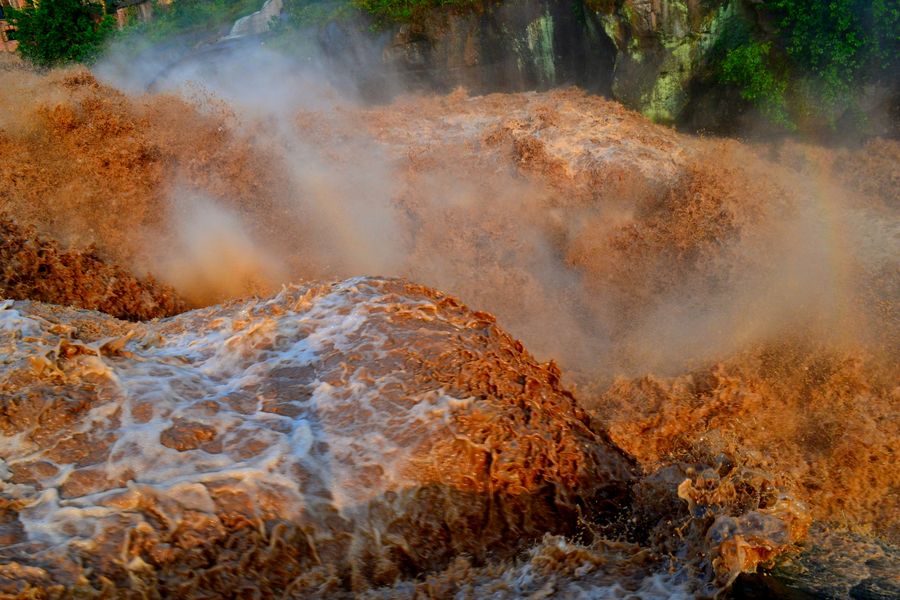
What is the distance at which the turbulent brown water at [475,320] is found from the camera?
11.8 ft

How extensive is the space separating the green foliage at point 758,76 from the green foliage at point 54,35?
1696 cm

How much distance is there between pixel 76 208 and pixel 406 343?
18.9ft

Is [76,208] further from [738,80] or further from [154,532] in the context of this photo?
[738,80]

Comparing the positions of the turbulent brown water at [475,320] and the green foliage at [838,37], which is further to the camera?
the green foliage at [838,37]

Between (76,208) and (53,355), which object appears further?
(76,208)

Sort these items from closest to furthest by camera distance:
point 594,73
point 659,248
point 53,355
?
1. point 53,355
2. point 659,248
3. point 594,73

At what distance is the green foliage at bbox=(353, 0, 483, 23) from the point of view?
12422 millimetres

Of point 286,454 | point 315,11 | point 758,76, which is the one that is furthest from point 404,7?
point 286,454

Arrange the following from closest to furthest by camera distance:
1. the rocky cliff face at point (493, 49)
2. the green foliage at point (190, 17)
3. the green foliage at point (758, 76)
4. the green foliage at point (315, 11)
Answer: the green foliage at point (758, 76), the rocky cliff face at point (493, 49), the green foliage at point (315, 11), the green foliage at point (190, 17)

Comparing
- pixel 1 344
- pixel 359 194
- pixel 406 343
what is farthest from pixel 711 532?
pixel 359 194

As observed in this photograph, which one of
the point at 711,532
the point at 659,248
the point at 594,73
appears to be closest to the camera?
the point at 711,532

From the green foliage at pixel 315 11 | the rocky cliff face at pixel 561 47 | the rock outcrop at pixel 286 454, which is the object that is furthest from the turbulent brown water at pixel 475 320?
the green foliage at pixel 315 11

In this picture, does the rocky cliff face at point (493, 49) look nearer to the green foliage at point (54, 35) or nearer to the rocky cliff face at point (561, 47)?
the rocky cliff face at point (561, 47)

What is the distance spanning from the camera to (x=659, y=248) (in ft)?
27.7
